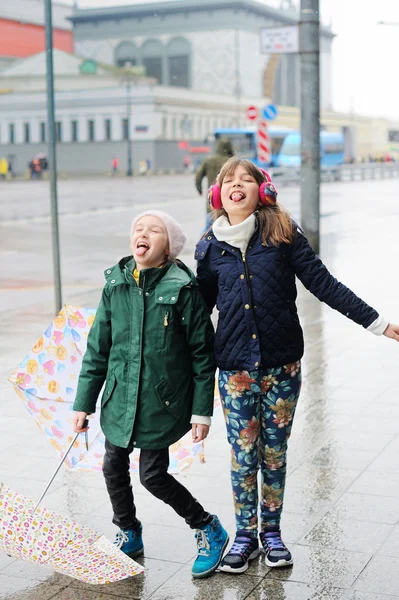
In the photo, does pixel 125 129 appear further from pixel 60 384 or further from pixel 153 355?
pixel 153 355

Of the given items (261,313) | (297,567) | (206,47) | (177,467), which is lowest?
(297,567)

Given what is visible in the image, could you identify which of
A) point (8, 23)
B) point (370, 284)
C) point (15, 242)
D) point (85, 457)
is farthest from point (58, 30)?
point (85, 457)

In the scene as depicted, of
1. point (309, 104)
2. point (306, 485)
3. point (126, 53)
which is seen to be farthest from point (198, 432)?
point (126, 53)

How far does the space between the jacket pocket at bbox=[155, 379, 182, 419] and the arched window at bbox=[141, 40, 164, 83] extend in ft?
374

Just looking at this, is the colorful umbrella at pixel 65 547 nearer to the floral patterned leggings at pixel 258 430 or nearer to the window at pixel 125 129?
the floral patterned leggings at pixel 258 430

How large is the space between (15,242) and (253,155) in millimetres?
39490

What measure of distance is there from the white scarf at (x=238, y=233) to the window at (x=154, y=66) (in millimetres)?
114068

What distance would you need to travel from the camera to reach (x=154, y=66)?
11712 cm

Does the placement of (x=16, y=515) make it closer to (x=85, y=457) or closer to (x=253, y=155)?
(x=85, y=457)

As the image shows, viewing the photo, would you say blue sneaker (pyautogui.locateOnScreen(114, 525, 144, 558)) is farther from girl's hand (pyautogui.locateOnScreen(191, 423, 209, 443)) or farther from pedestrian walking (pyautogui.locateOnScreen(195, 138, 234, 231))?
pedestrian walking (pyautogui.locateOnScreen(195, 138, 234, 231))

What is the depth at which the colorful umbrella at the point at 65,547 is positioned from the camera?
4.08m

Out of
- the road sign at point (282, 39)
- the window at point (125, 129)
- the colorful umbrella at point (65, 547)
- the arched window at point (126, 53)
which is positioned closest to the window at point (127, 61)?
the arched window at point (126, 53)

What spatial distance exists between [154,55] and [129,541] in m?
115

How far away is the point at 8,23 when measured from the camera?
373ft
